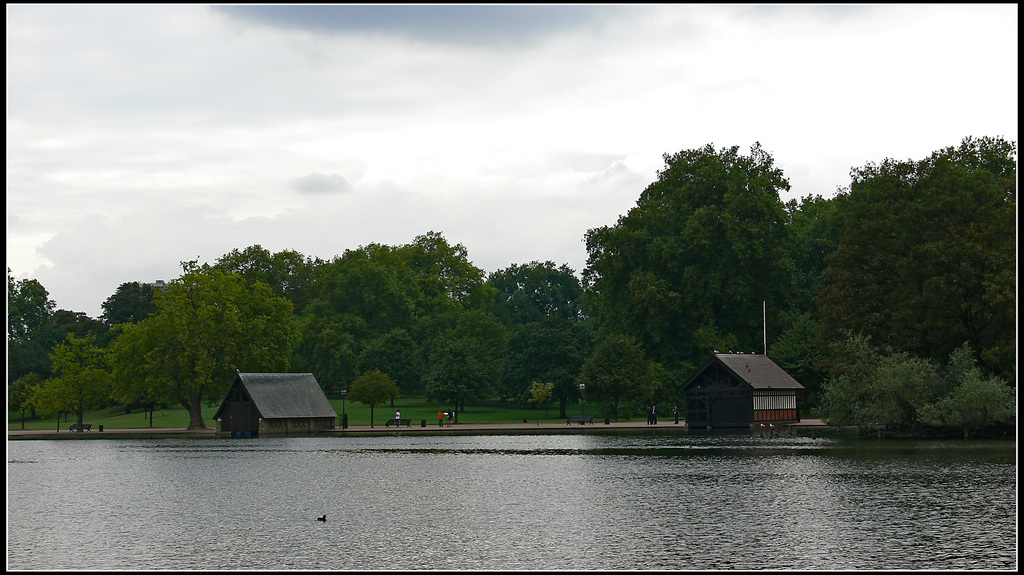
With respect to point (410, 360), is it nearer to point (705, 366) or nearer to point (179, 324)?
point (179, 324)

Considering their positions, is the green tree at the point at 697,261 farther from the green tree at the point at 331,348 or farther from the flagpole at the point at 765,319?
the green tree at the point at 331,348

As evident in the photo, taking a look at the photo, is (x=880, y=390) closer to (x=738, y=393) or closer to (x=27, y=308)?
(x=738, y=393)

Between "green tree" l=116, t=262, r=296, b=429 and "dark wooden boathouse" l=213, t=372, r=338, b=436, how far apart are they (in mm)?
4684

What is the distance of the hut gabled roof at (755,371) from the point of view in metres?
69.7

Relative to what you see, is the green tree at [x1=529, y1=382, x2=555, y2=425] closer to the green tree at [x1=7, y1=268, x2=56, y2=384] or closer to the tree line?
the tree line

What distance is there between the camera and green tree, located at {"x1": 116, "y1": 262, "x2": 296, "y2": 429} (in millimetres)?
81375

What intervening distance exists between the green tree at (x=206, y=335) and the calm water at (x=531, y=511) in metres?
35.8

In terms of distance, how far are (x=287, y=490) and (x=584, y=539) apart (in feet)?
42.5

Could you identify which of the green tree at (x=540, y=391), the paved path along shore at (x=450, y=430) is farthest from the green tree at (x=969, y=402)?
the green tree at (x=540, y=391)

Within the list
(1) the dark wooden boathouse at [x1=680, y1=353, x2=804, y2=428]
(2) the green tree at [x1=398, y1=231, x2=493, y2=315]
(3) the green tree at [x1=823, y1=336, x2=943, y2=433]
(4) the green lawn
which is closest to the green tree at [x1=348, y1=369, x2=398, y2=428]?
(4) the green lawn

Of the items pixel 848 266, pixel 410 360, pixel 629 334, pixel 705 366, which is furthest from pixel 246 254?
pixel 848 266

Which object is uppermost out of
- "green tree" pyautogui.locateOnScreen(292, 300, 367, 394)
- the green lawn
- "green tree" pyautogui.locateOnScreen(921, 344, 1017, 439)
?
"green tree" pyautogui.locateOnScreen(292, 300, 367, 394)

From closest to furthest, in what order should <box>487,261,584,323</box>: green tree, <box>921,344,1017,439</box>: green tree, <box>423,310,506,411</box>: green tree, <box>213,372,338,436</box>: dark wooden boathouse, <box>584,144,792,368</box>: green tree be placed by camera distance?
<box>921,344,1017,439</box>: green tree → <box>213,372,338,436</box>: dark wooden boathouse → <box>584,144,792,368</box>: green tree → <box>423,310,506,411</box>: green tree → <box>487,261,584,323</box>: green tree

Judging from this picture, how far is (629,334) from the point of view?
83562 mm
